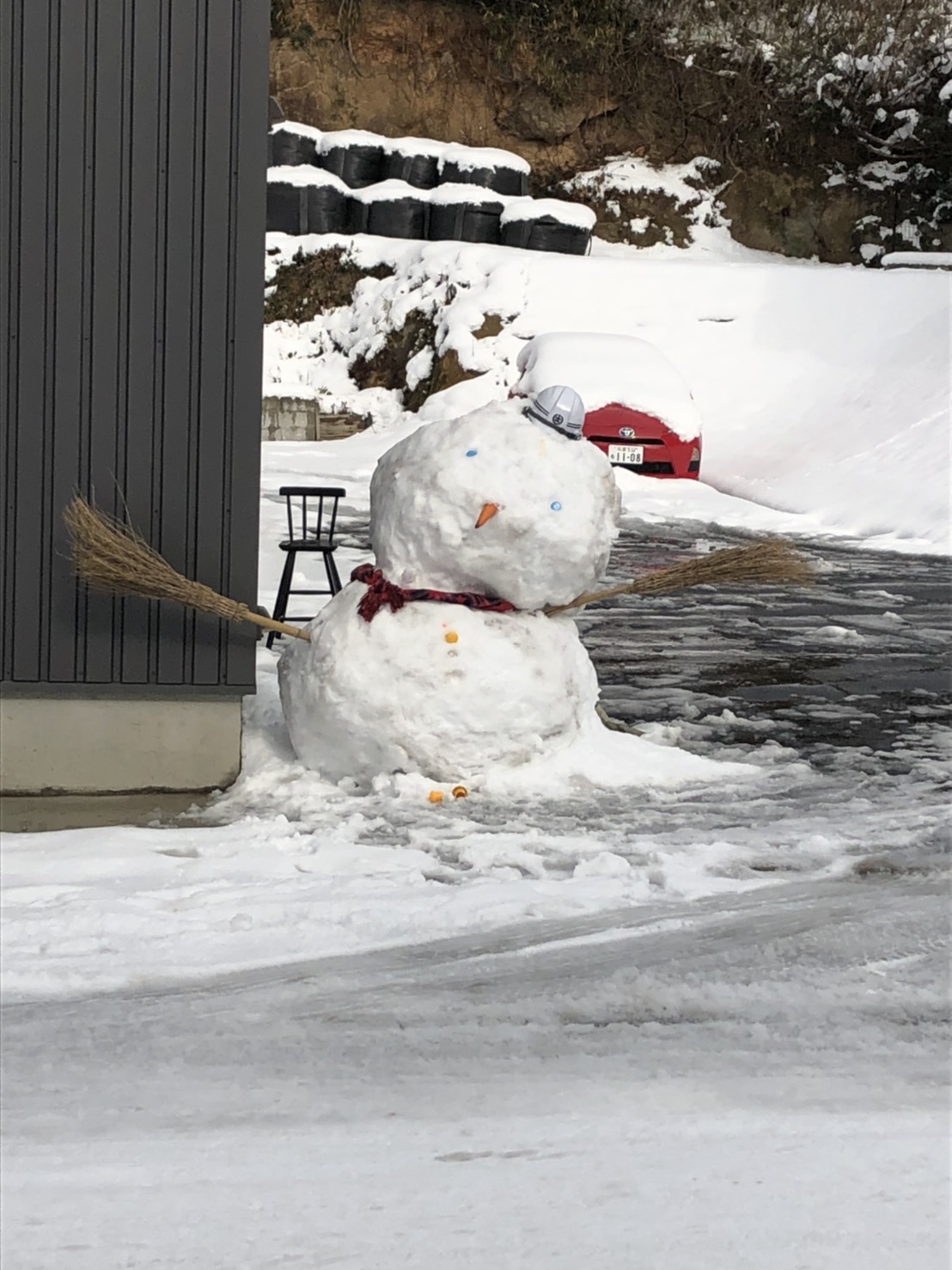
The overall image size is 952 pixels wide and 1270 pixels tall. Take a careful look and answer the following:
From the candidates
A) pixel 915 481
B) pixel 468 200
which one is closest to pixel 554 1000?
pixel 915 481

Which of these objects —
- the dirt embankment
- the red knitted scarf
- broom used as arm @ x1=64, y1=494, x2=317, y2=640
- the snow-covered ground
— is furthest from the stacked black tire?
broom used as arm @ x1=64, y1=494, x2=317, y2=640

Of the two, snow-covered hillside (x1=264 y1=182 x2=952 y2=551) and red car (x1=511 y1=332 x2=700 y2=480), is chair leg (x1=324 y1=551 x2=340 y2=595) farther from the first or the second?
red car (x1=511 y1=332 x2=700 y2=480)

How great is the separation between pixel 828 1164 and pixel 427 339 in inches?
715

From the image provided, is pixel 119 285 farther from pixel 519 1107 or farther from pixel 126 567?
pixel 519 1107

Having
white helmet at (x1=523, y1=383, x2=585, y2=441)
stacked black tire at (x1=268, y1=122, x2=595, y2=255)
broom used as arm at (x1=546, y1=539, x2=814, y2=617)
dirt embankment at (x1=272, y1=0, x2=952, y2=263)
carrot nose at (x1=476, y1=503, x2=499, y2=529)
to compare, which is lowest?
broom used as arm at (x1=546, y1=539, x2=814, y2=617)

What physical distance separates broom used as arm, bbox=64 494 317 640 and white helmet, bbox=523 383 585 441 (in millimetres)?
1178

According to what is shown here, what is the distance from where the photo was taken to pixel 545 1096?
10.2 ft

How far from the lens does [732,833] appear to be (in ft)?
16.1

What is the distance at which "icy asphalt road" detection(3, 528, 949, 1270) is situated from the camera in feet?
8.42

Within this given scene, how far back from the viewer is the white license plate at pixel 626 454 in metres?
15.7

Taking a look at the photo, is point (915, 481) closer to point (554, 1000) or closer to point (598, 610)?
point (598, 610)

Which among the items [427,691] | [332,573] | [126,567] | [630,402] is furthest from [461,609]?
[630,402]

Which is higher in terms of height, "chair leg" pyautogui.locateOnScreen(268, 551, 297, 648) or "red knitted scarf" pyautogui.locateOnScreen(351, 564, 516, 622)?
"red knitted scarf" pyautogui.locateOnScreen(351, 564, 516, 622)

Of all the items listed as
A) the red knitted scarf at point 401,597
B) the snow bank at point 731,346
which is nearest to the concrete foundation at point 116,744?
the red knitted scarf at point 401,597
